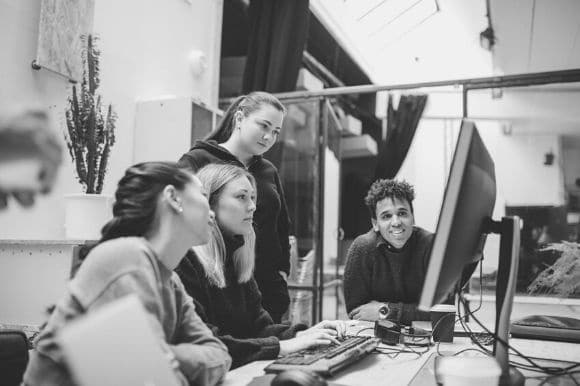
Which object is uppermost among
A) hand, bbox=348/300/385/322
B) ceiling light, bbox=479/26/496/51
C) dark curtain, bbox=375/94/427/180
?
ceiling light, bbox=479/26/496/51

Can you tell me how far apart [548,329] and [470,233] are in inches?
29.5

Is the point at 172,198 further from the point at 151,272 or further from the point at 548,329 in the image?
the point at 548,329

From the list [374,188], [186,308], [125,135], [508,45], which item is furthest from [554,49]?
[186,308]

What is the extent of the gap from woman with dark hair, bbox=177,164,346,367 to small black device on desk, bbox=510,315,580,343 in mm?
609

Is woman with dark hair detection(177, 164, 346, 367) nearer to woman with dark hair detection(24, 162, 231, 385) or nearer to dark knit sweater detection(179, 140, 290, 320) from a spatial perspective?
woman with dark hair detection(24, 162, 231, 385)

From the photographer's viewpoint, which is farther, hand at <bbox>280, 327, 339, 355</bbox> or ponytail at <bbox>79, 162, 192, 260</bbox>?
hand at <bbox>280, 327, 339, 355</bbox>

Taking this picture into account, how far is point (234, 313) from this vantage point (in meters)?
1.44

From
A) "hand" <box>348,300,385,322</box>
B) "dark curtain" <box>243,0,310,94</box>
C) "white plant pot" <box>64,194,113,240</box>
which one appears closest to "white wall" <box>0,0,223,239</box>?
"white plant pot" <box>64,194,113,240</box>

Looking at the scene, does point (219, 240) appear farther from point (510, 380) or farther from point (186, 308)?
point (510, 380)

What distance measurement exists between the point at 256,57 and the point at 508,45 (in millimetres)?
2415

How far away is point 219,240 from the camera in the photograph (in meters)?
1.43

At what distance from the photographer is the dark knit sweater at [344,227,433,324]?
216cm

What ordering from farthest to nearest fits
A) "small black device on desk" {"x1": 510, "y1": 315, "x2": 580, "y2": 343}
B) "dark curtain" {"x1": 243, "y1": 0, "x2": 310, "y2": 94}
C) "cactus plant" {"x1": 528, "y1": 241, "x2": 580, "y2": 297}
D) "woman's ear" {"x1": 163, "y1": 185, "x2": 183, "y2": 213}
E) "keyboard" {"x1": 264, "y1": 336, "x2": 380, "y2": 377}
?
"dark curtain" {"x1": 243, "y1": 0, "x2": 310, "y2": 94} < "cactus plant" {"x1": 528, "y1": 241, "x2": 580, "y2": 297} < "small black device on desk" {"x1": 510, "y1": 315, "x2": 580, "y2": 343} < "keyboard" {"x1": 264, "y1": 336, "x2": 380, "y2": 377} < "woman's ear" {"x1": 163, "y1": 185, "x2": 183, "y2": 213}

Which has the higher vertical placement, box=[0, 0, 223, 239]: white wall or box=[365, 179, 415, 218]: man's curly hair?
box=[0, 0, 223, 239]: white wall
